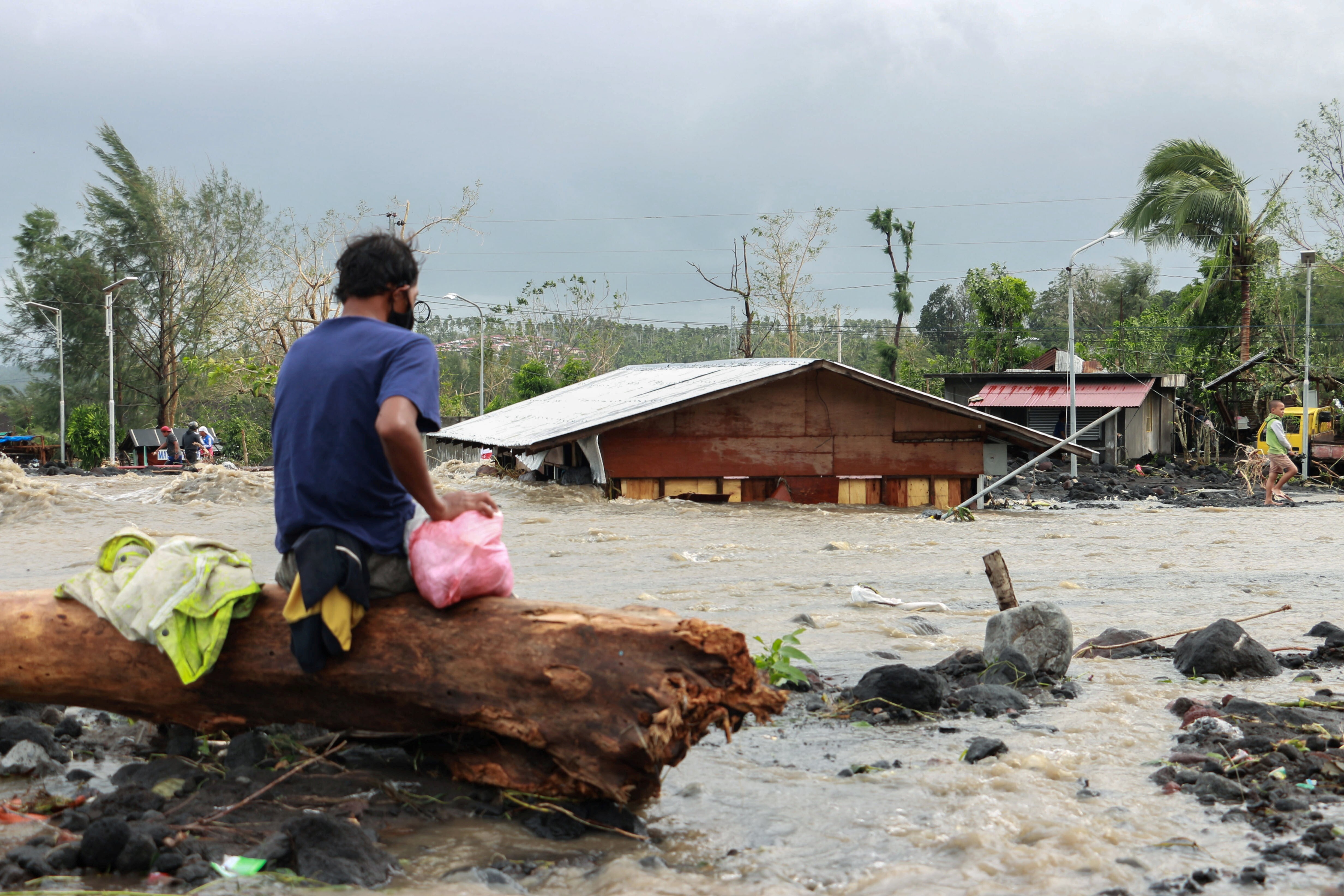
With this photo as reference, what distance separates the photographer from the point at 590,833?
413 centimetres

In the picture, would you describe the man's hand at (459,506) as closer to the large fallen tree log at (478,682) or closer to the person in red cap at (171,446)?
the large fallen tree log at (478,682)

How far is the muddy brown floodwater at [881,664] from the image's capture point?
12.6ft

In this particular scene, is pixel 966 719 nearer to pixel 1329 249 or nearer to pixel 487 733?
pixel 487 733

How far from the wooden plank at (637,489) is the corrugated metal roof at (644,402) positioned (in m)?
1.18

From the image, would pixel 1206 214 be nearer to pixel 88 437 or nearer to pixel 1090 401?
pixel 1090 401

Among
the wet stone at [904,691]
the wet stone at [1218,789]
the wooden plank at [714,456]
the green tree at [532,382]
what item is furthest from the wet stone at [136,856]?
the green tree at [532,382]

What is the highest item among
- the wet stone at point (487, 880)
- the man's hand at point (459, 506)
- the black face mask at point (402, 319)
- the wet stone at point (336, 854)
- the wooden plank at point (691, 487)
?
the black face mask at point (402, 319)

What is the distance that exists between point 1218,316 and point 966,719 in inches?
1629

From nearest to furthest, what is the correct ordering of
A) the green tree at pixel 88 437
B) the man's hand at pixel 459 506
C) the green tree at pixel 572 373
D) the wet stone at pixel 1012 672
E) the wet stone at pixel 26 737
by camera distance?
1. the man's hand at pixel 459 506
2. the wet stone at pixel 26 737
3. the wet stone at pixel 1012 672
4. the green tree at pixel 572 373
5. the green tree at pixel 88 437

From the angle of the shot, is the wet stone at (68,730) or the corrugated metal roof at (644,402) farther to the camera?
the corrugated metal roof at (644,402)

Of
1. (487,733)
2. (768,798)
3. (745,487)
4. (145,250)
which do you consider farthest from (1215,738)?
(145,250)

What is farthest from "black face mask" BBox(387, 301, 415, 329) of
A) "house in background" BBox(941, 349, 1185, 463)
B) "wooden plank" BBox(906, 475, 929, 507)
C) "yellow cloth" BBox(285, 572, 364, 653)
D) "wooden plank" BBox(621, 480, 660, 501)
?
"house in background" BBox(941, 349, 1185, 463)

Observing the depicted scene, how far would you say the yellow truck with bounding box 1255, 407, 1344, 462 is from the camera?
29750mm

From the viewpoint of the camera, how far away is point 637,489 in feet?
60.8
